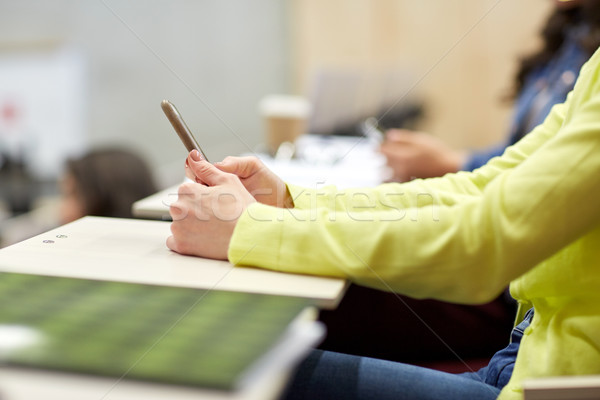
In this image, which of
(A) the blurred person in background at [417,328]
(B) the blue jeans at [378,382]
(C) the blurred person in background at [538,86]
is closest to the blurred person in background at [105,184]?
(C) the blurred person in background at [538,86]

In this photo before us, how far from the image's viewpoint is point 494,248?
56 cm

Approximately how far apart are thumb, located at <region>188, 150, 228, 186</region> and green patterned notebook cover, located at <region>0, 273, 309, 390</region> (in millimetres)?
167

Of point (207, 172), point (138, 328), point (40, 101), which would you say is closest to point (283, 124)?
point (207, 172)

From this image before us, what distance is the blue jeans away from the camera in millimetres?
667

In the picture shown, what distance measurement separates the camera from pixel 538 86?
1357 mm

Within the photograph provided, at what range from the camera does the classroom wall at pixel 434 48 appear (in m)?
2.93

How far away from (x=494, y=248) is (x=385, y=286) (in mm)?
105

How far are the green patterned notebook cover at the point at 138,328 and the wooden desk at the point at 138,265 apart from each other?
0.02m

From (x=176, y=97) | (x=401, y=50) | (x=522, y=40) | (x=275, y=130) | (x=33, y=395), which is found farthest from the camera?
(x=176, y=97)

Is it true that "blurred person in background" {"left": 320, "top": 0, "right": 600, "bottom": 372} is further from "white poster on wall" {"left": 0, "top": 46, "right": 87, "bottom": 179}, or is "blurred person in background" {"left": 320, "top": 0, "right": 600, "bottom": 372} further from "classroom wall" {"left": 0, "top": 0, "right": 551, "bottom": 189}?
"white poster on wall" {"left": 0, "top": 46, "right": 87, "bottom": 179}

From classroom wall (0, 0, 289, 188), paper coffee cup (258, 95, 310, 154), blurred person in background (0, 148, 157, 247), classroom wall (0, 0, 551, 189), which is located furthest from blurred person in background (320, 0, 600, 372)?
classroom wall (0, 0, 289, 188)

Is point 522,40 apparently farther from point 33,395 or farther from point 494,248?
point 33,395

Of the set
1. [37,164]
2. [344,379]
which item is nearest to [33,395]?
[344,379]

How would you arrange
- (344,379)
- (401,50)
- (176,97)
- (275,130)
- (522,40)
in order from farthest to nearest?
1. (176,97)
2. (401,50)
3. (522,40)
4. (275,130)
5. (344,379)
